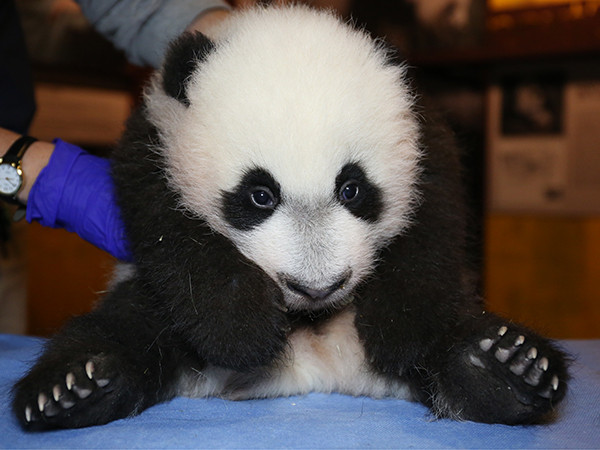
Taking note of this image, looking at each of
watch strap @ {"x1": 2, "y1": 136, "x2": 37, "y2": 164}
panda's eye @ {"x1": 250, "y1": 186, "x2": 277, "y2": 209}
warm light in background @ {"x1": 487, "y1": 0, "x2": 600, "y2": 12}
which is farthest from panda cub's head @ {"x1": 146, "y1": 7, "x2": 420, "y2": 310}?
warm light in background @ {"x1": 487, "y1": 0, "x2": 600, "y2": 12}

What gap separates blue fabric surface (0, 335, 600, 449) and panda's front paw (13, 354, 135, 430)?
3 centimetres

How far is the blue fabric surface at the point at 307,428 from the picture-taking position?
4.11ft

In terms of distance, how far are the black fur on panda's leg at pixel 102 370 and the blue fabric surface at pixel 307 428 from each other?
31mm

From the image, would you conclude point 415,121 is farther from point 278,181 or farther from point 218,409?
point 218,409

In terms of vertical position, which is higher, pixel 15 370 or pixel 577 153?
pixel 577 153

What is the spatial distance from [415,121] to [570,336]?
7.92 feet

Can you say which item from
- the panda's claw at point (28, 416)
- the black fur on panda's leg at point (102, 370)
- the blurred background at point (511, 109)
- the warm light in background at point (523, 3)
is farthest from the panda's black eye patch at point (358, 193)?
the warm light in background at point (523, 3)

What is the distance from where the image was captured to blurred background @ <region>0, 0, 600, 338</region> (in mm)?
3354

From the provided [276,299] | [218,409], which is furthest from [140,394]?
[276,299]

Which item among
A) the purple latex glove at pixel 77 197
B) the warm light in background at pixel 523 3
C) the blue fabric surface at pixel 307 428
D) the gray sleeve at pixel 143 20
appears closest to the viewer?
the blue fabric surface at pixel 307 428

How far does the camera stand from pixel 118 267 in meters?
1.79

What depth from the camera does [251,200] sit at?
142 cm

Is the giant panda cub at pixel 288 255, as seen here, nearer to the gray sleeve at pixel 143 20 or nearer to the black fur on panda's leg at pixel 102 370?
the black fur on panda's leg at pixel 102 370

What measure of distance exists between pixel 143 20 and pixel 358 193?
1147 mm
